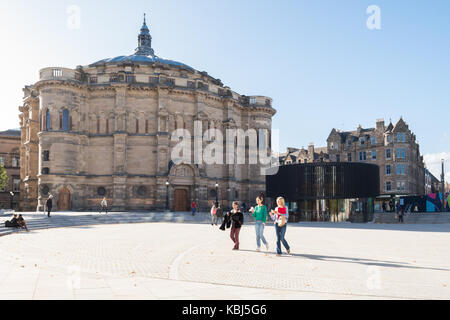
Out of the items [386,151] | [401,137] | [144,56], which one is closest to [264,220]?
[144,56]

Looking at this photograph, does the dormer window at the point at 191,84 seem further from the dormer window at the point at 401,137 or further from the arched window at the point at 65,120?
the dormer window at the point at 401,137

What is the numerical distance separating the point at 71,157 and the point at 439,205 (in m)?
44.2

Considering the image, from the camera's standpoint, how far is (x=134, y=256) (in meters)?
13.1

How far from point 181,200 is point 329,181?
62.6 feet

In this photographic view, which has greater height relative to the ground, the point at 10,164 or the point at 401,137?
the point at 401,137

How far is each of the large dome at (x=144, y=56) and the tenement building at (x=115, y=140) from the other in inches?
159

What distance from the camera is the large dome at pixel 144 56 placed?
56750 mm

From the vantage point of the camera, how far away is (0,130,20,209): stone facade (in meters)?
73.1

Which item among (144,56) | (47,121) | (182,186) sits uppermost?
(144,56)

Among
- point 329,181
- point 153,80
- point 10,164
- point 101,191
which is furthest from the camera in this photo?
point 10,164

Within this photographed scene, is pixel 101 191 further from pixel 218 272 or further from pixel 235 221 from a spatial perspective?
pixel 218 272

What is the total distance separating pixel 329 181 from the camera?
3959cm

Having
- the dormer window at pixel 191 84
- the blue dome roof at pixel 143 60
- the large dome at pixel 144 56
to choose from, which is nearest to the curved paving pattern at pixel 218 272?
the dormer window at pixel 191 84
